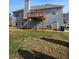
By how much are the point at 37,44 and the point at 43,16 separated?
246 millimetres

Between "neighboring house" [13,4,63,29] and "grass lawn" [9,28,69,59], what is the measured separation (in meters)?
0.06

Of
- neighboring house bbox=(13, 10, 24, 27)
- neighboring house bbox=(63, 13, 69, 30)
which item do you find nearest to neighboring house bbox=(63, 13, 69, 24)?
neighboring house bbox=(63, 13, 69, 30)

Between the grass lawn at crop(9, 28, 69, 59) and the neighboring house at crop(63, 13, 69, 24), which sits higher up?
the neighboring house at crop(63, 13, 69, 24)

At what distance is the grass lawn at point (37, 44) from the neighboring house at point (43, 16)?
0.20 ft

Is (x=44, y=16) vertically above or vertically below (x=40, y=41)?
above

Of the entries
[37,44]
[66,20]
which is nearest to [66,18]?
[66,20]

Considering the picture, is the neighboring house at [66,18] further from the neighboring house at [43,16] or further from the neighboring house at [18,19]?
the neighboring house at [18,19]

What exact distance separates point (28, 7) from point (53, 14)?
223mm

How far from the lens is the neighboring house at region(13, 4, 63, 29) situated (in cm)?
170

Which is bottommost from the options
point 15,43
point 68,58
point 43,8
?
point 68,58

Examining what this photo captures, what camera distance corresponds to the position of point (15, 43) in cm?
175

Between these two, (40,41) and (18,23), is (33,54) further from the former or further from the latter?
(18,23)

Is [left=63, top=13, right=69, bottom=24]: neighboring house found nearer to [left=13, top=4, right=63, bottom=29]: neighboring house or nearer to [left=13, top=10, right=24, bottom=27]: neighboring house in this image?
[left=13, top=4, right=63, bottom=29]: neighboring house
